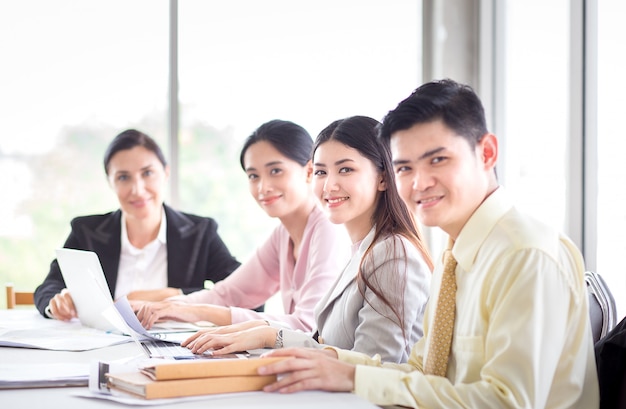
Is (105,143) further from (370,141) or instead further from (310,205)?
(370,141)

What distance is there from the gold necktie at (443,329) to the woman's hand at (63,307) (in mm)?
1351

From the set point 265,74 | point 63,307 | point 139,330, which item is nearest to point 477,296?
point 139,330

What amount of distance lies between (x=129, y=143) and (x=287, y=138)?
86 centimetres

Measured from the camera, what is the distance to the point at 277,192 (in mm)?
2545

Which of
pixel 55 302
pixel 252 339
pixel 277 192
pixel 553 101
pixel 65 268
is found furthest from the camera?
pixel 553 101

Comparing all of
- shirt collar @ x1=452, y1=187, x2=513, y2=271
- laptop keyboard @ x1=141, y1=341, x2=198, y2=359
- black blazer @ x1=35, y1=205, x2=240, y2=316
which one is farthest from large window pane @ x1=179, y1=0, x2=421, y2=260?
A: shirt collar @ x1=452, y1=187, x2=513, y2=271

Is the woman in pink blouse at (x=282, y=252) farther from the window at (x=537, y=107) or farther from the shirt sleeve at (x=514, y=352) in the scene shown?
the shirt sleeve at (x=514, y=352)

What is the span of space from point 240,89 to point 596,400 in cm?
278

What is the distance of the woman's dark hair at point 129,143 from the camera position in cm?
304

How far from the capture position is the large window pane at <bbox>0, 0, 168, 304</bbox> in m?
3.60

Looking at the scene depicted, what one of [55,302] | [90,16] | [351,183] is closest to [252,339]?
[351,183]

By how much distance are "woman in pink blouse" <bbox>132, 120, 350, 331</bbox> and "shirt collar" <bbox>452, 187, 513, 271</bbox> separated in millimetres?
955

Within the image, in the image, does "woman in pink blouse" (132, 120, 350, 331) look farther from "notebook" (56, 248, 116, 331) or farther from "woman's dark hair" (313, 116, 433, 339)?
"woman's dark hair" (313, 116, 433, 339)

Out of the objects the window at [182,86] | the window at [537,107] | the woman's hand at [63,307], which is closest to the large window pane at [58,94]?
the window at [182,86]
